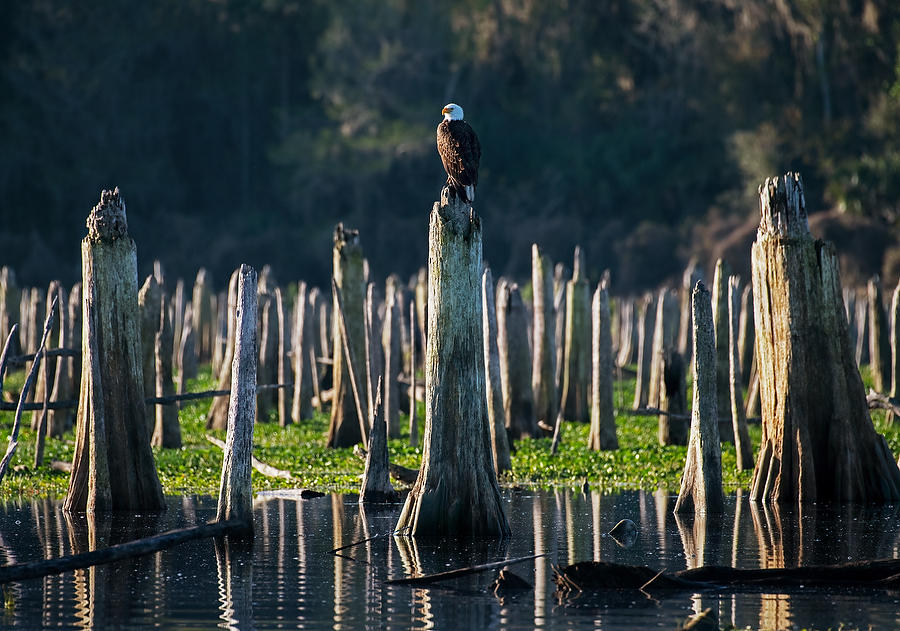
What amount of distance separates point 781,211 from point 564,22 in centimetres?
4585

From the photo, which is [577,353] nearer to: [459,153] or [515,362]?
[515,362]

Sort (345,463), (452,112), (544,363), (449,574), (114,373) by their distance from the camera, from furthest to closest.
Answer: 1. (544,363)
2. (452,112)
3. (345,463)
4. (114,373)
5. (449,574)

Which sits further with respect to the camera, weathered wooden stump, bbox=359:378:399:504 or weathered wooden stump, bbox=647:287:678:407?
weathered wooden stump, bbox=647:287:678:407

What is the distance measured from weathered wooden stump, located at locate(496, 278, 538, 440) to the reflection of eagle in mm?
3556

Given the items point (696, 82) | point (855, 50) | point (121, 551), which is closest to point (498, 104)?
point (696, 82)

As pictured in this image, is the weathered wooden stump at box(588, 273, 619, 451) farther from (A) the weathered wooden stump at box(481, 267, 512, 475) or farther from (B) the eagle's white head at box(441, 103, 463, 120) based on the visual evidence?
(B) the eagle's white head at box(441, 103, 463, 120)

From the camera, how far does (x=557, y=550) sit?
37.2 feet

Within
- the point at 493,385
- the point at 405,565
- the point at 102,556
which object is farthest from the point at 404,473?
the point at 102,556

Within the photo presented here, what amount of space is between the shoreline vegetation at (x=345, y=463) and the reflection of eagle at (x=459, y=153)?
9.73ft

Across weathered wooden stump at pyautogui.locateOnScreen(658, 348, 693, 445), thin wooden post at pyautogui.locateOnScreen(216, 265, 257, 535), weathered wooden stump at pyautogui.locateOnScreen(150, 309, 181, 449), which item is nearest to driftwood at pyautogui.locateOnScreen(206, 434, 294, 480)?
weathered wooden stump at pyautogui.locateOnScreen(150, 309, 181, 449)

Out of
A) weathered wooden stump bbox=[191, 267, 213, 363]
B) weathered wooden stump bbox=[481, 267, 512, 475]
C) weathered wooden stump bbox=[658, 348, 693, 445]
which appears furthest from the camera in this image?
weathered wooden stump bbox=[191, 267, 213, 363]

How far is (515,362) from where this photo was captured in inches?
747

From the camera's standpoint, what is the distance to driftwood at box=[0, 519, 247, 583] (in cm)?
968

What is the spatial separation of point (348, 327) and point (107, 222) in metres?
5.63
